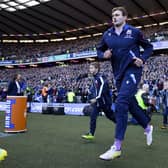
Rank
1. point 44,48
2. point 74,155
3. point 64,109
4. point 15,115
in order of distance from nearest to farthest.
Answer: point 74,155 < point 15,115 < point 64,109 < point 44,48

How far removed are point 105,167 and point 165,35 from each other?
28.3 metres

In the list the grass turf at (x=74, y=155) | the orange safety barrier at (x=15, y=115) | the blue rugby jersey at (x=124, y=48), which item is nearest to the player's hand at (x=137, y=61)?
the blue rugby jersey at (x=124, y=48)

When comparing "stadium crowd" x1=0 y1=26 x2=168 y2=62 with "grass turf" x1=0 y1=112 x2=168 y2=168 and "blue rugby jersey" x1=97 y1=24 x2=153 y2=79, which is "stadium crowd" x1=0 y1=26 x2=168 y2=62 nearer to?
"grass turf" x1=0 y1=112 x2=168 y2=168

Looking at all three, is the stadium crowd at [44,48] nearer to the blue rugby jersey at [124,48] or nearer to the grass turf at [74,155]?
the grass turf at [74,155]

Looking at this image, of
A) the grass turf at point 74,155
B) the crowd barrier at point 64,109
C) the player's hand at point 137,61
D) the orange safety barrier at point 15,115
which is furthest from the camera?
the crowd barrier at point 64,109

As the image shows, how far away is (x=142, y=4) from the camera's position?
33062mm

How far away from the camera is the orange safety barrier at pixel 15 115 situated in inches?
267

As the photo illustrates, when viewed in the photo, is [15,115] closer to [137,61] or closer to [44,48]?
[137,61]

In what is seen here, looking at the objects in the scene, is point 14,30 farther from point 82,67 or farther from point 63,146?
point 63,146

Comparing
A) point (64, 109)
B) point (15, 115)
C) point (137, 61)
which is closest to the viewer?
point (137, 61)

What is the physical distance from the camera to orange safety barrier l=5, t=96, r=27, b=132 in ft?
22.2

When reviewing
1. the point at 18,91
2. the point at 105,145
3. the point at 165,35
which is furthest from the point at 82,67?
the point at 105,145

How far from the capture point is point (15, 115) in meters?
6.83

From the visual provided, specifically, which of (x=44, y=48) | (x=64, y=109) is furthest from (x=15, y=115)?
(x=44, y=48)
